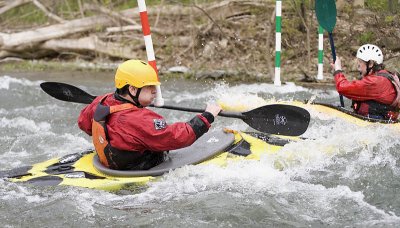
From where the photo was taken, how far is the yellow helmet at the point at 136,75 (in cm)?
454

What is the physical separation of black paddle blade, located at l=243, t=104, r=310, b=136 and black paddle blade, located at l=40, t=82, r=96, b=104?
1.53m

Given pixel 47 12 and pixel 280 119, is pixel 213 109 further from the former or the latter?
pixel 47 12

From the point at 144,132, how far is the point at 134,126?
0.09 meters

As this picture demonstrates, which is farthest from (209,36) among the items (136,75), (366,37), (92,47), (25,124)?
(136,75)

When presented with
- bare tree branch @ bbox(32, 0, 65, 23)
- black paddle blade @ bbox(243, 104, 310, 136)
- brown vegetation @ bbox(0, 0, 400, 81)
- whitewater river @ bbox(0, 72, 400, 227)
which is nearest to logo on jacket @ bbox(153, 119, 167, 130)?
whitewater river @ bbox(0, 72, 400, 227)

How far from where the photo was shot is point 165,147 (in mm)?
4566

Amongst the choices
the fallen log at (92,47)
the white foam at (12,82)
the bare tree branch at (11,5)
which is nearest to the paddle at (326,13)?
the white foam at (12,82)

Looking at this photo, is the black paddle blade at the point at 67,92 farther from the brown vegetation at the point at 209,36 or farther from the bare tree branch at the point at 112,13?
the bare tree branch at the point at 112,13

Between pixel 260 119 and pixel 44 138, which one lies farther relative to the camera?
pixel 44 138

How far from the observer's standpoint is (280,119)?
5.26 metres

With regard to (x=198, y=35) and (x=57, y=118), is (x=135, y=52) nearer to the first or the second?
(x=198, y=35)

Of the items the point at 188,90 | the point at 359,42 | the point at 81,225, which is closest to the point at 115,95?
the point at 81,225

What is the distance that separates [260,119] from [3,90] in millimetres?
5756

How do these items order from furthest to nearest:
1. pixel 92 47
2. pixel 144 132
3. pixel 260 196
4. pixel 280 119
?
pixel 92 47, pixel 280 119, pixel 260 196, pixel 144 132
